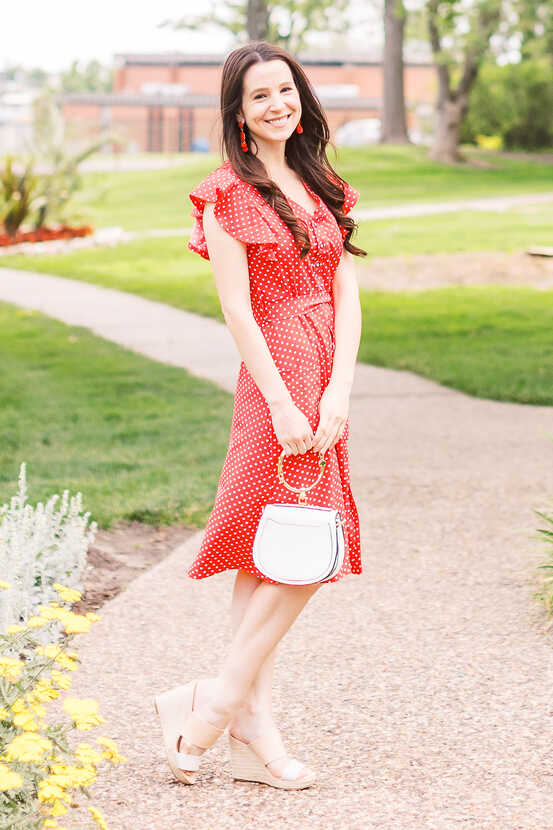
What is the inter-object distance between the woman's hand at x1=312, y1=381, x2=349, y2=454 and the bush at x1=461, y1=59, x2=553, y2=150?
113ft

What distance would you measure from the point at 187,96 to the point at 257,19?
128 ft

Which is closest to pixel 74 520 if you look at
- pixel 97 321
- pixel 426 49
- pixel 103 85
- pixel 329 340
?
pixel 329 340

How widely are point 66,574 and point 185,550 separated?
69 cm

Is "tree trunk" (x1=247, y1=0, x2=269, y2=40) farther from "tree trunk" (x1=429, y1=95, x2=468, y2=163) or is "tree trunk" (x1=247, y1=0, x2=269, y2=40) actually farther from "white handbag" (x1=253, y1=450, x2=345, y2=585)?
"tree trunk" (x1=429, y1=95, x2=468, y2=163)

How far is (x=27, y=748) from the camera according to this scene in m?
2.29

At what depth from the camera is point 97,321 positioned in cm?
1174

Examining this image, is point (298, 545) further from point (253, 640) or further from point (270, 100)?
point (270, 100)

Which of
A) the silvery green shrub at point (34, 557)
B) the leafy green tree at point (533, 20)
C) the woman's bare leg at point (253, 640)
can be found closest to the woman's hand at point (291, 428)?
the woman's bare leg at point (253, 640)

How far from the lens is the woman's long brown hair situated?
112 inches

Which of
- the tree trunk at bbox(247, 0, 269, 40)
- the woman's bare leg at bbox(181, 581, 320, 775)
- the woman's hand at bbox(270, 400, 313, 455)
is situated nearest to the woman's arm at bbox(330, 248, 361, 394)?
the woman's hand at bbox(270, 400, 313, 455)

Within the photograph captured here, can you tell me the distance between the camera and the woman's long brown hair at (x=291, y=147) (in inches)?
112

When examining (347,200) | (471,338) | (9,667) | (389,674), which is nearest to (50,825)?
(9,667)

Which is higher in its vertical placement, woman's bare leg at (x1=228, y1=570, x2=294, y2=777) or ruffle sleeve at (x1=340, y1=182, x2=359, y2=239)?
ruffle sleeve at (x1=340, y1=182, x2=359, y2=239)

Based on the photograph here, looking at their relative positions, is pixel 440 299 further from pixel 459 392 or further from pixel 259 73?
pixel 259 73
